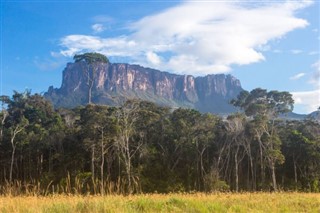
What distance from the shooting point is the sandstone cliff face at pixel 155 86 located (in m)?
142

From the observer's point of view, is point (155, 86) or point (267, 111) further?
point (155, 86)

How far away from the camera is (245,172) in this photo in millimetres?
41969

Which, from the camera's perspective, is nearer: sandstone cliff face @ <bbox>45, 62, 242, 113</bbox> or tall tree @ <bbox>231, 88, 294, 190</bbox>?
tall tree @ <bbox>231, 88, 294, 190</bbox>

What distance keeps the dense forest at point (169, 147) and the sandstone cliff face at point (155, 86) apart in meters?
98.7

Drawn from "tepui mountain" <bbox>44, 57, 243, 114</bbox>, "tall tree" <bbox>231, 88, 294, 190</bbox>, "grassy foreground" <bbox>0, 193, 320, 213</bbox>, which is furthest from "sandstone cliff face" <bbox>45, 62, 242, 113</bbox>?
"grassy foreground" <bbox>0, 193, 320, 213</bbox>

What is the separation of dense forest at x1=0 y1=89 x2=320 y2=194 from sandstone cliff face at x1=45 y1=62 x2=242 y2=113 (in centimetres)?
9875

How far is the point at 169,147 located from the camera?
39.0 meters

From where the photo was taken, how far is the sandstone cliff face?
467 feet

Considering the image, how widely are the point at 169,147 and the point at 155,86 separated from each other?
4682 inches

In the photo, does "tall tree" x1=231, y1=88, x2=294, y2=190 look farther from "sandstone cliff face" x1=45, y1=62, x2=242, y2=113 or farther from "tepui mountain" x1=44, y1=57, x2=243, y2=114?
"sandstone cliff face" x1=45, y1=62, x2=242, y2=113

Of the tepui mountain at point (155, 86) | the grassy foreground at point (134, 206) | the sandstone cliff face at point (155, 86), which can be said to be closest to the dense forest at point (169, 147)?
the grassy foreground at point (134, 206)

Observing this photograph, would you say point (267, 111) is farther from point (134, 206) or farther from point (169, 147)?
point (134, 206)

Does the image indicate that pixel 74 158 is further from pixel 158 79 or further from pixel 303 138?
pixel 158 79

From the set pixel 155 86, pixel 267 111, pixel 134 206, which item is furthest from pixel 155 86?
pixel 134 206
